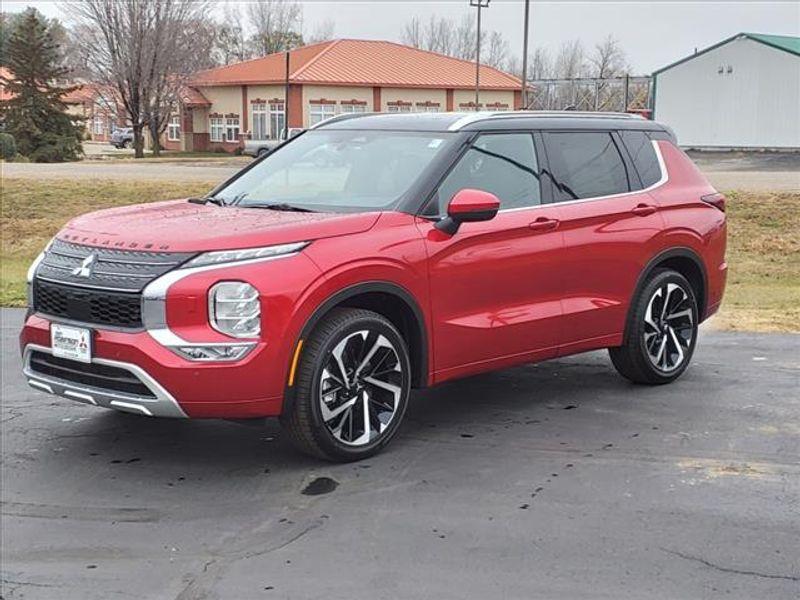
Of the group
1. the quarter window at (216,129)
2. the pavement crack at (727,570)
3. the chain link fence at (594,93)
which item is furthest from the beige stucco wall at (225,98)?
the pavement crack at (727,570)

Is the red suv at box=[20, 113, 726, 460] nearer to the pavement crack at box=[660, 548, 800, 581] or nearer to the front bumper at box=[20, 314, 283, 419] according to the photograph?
the front bumper at box=[20, 314, 283, 419]

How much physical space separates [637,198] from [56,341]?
3.75 meters

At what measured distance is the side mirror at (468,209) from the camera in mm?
5371

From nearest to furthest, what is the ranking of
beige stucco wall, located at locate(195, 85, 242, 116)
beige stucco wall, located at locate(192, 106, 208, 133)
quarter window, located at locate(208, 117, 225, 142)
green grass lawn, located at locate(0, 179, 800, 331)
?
green grass lawn, located at locate(0, 179, 800, 331), beige stucco wall, located at locate(195, 85, 242, 116), quarter window, located at locate(208, 117, 225, 142), beige stucco wall, located at locate(192, 106, 208, 133)

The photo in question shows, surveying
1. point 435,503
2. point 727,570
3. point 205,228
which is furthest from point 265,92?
point 727,570

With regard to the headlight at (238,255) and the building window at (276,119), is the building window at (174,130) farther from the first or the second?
the headlight at (238,255)

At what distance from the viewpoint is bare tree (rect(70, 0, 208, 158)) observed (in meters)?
56.2

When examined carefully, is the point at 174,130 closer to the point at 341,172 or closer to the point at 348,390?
the point at 341,172

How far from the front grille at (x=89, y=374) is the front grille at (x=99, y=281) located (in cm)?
22

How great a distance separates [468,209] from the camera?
5.37 m

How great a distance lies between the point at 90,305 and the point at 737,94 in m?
46.9

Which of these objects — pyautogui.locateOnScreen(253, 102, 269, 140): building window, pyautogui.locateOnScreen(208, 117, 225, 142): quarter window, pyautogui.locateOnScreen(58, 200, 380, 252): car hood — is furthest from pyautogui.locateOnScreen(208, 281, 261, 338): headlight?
pyautogui.locateOnScreen(208, 117, 225, 142): quarter window

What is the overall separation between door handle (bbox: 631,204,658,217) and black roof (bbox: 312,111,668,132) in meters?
0.59

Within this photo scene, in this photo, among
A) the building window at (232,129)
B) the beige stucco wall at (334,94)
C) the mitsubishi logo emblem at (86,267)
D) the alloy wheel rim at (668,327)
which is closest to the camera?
the mitsubishi logo emblem at (86,267)
